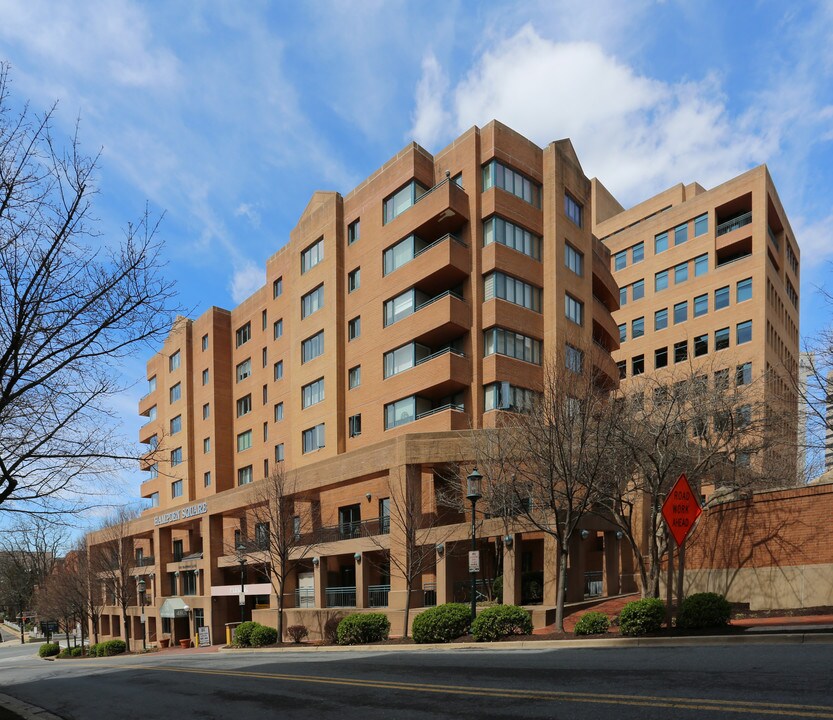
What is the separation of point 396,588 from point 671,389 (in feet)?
47.1

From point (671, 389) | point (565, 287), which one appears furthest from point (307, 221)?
point (671, 389)

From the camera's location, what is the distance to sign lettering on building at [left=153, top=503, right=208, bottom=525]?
51.2 meters

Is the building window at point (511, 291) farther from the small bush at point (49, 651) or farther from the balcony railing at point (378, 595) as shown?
the small bush at point (49, 651)

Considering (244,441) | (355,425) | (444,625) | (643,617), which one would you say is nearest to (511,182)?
(355,425)

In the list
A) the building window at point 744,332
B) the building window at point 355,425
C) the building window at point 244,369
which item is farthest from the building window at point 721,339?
the building window at point 244,369

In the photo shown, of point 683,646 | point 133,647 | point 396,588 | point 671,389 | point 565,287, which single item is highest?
point 565,287

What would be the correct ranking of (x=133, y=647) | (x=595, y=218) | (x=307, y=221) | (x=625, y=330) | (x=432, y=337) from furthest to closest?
(x=595, y=218) → (x=625, y=330) → (x=133, y=647) → (x=307, y=221) → (x=432, y=337)

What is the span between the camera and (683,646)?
13922 mm

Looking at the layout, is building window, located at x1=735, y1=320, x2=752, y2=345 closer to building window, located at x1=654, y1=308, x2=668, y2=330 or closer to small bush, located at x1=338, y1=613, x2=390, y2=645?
building window, located at x1=654, y1=308, x2=668, y2=330

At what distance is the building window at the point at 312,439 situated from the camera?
42928mm

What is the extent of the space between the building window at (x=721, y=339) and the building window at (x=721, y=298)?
1883 mm

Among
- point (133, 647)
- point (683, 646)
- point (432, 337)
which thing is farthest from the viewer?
point (133, 647)

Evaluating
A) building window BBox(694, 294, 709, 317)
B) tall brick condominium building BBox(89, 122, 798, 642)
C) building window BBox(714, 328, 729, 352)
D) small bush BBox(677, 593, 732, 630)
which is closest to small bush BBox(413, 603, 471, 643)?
tall brick condominium building BBox(89, 122, 798, 642)

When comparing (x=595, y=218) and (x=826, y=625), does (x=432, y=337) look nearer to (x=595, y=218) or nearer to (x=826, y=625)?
(x=826, y=625)
